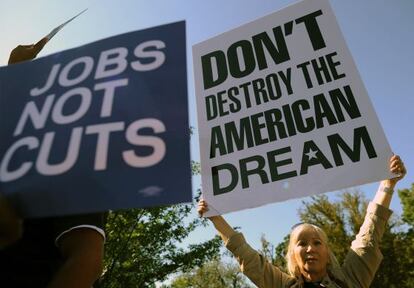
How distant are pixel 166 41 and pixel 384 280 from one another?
760 inches

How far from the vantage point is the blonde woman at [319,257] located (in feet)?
7.79

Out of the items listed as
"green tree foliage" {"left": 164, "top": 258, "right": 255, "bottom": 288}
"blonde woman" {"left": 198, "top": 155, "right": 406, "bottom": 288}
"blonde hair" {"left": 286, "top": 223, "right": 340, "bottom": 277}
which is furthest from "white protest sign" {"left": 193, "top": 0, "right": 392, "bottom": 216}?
"green tree foliage" {"left": 164, "top": 258, "right": 255, "bottom": 288}

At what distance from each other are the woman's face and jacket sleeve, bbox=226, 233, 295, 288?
135 mm

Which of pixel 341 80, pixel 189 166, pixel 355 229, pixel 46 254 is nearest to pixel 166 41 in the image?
pixel 189 166

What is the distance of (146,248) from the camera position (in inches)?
436

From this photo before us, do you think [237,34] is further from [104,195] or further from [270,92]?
[104,195]

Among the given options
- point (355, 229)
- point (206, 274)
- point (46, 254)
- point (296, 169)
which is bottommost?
point (46, 254)

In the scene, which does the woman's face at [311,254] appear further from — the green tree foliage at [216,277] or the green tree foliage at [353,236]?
the green tree foliage at [216,277]

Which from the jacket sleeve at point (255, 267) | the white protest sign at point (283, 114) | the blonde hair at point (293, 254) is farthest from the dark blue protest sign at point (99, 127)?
the blonde hair at point (293, 254)

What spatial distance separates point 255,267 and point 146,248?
9149mm

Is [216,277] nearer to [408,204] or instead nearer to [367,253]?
[408,204]

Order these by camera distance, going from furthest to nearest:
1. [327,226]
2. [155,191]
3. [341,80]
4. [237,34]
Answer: [327,226], [237,34], [341,80], [155,191]

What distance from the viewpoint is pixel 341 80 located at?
2590 millimetres

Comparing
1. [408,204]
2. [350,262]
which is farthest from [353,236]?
[350,262]
